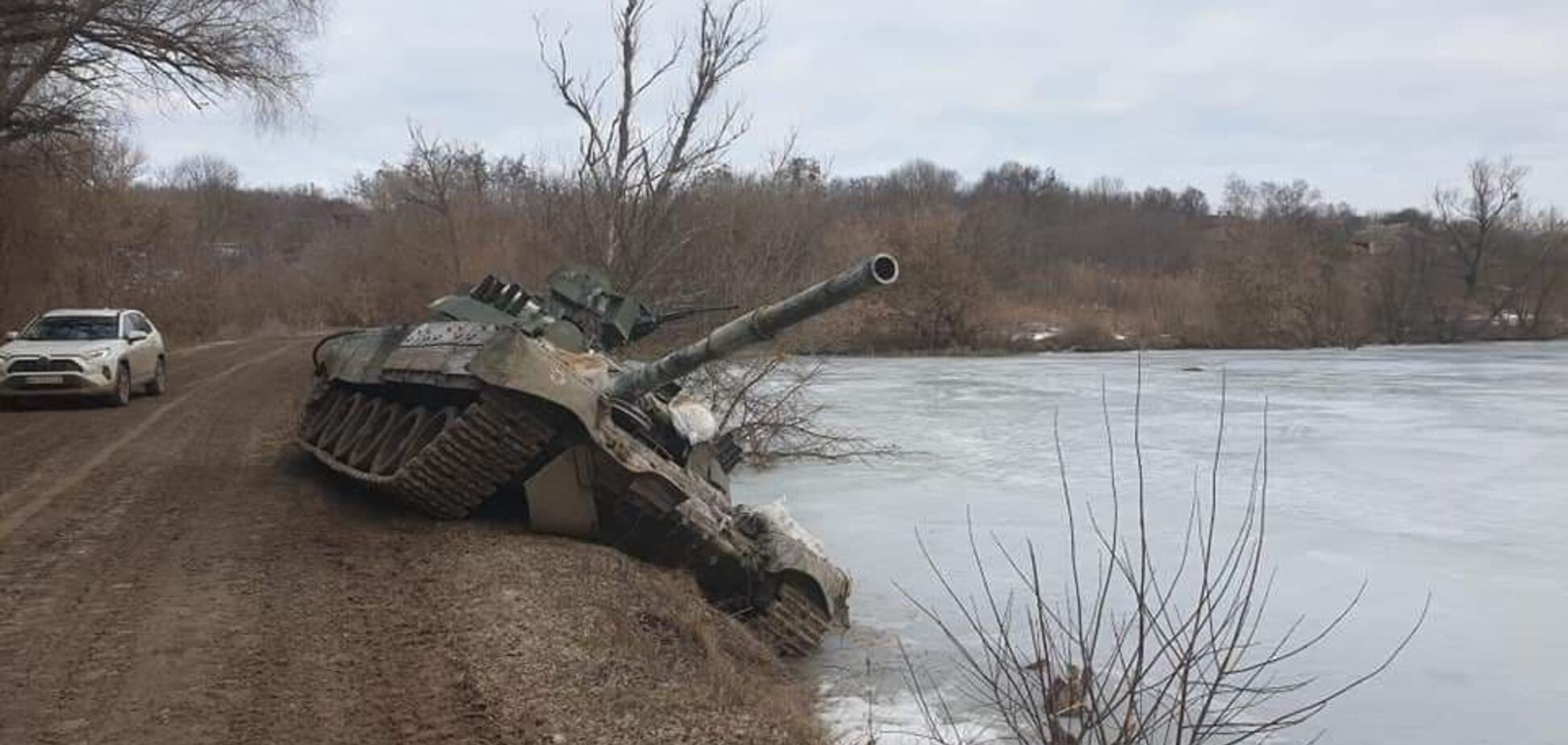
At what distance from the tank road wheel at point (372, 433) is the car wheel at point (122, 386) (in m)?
7.45

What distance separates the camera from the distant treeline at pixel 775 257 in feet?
73.6

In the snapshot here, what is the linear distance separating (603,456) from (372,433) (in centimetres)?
307

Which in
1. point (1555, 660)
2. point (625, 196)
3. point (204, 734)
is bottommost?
point (1555, 660)

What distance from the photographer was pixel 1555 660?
29.1 feet

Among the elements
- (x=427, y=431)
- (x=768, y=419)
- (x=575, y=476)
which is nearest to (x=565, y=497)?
(x=575, y=476)

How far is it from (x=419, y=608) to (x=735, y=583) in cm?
284

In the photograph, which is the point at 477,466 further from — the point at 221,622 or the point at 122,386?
the point at 122,386

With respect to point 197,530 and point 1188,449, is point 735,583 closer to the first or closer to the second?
point 197,530

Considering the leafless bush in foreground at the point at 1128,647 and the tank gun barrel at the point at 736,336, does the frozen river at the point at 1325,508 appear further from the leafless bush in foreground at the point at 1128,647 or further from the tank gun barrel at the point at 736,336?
the tank gun barrel at the point at 736,336

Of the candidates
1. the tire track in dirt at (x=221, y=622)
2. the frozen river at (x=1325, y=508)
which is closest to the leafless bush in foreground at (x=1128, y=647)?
the frozen river at (x=1325, y=508)

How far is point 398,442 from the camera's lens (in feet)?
33.8

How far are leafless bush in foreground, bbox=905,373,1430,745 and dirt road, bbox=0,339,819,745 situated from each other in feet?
3.79

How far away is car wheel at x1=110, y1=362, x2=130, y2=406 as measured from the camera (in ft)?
56.0

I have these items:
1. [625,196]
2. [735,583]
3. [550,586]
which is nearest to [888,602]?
[735,583]
